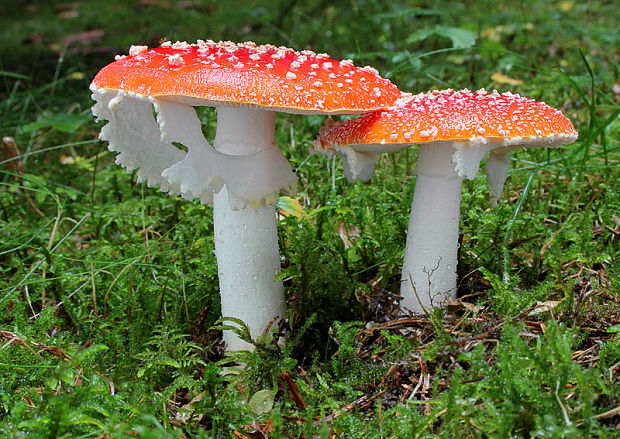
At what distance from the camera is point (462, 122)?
1829 mm

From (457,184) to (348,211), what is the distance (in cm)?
107

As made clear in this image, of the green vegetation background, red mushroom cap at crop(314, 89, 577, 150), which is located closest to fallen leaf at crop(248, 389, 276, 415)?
the green vegetation background

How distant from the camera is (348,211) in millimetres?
3207

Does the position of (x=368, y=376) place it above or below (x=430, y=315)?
below

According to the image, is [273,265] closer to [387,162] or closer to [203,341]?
[203,341]

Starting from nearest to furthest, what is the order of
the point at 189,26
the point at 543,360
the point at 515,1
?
the point at 543,360, the point at 189,26, the point at 515,1

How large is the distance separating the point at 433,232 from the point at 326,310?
0.66 m

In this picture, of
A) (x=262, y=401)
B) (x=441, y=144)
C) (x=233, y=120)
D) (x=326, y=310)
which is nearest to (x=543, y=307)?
(x=441, y=144)

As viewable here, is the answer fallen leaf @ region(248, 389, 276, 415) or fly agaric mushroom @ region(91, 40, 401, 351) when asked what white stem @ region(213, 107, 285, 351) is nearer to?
fly agaric mushroom @ region(91, 40, 401, 351)

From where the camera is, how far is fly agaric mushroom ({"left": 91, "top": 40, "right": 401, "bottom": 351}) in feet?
5.58

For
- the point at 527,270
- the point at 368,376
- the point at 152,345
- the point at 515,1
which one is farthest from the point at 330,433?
the point at 515,1

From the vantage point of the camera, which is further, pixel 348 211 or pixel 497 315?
pixel 348 211

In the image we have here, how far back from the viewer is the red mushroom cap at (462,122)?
182 cm

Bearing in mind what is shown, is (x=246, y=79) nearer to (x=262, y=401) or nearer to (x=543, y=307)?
(x=262, y=401)
